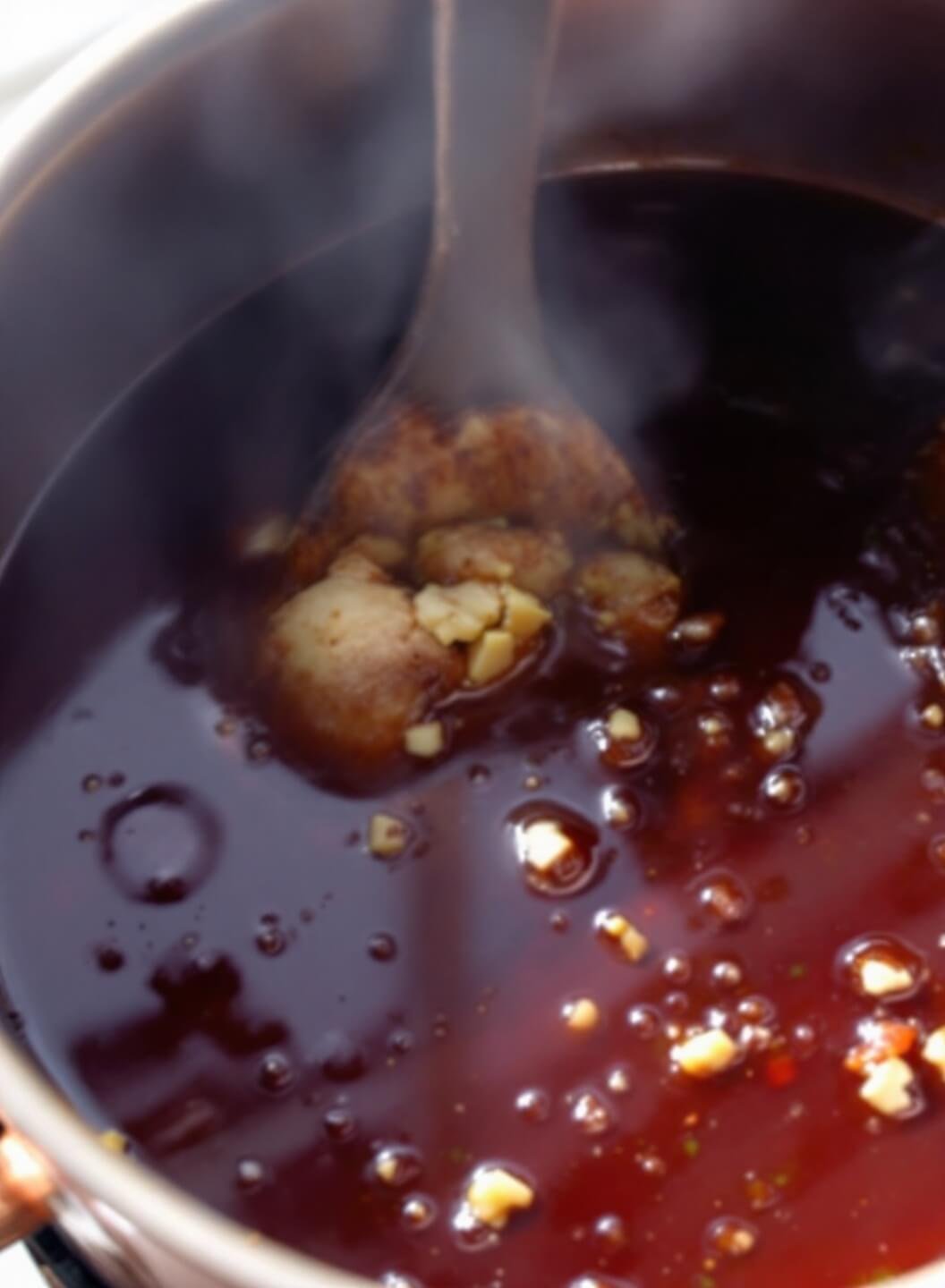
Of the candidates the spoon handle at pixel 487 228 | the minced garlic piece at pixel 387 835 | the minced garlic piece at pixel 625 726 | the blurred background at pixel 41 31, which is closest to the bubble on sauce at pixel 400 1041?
the minced garlic piece at pixel 387 835

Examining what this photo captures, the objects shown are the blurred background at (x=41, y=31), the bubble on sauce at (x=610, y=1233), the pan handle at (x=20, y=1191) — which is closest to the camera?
the pan handle at (x=20, y=1191)

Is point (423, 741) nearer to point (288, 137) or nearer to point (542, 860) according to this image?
point (542, 860)

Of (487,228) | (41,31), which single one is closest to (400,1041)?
(487,228)

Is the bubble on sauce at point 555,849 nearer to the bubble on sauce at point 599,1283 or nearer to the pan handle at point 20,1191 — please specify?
the bubble on sauce at point 599,1283

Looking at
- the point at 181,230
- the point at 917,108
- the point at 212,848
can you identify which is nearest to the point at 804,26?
the point at 917,108

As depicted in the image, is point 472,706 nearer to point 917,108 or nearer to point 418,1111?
point 418,1111
